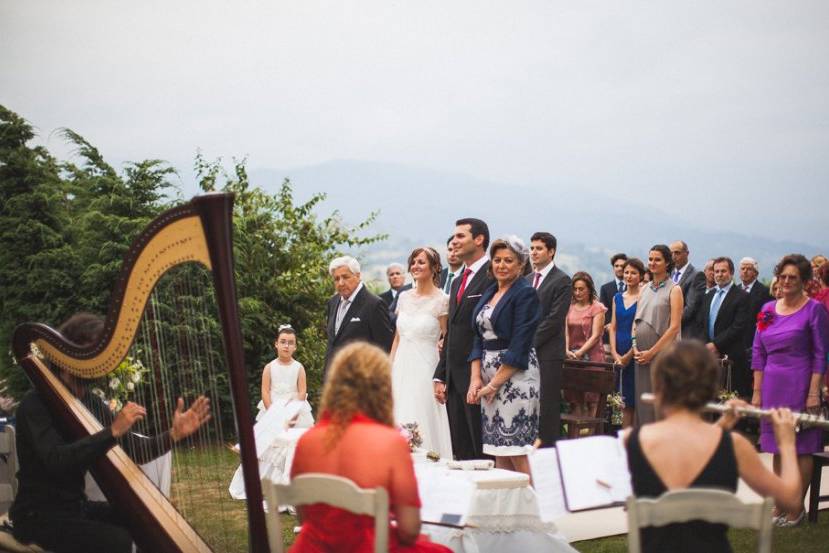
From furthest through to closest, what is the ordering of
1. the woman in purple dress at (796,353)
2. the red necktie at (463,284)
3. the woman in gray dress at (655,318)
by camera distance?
the woman in gray dress at (655,318) < the red necktie at (463,284) < the woman in purple dress at (796,353)

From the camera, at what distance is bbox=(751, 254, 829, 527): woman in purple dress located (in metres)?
5.82

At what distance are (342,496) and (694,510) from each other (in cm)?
104

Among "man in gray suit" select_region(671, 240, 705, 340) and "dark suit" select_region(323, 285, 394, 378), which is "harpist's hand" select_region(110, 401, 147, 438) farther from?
"man in gray suit" select_region(671, 240, 705, 340)

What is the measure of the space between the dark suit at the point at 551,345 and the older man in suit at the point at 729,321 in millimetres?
2800

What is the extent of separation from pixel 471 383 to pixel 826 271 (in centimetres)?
315

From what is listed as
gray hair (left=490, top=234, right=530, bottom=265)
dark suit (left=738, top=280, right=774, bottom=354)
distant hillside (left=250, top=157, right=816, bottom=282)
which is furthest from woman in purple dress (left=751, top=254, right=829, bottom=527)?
distant hillside (left=250, top=157, right=816, bottom=282)

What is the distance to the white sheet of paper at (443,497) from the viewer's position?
379 cm

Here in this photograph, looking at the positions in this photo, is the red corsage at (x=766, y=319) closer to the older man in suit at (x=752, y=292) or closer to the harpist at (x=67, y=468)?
the older man in suit at (x=752, y=292)

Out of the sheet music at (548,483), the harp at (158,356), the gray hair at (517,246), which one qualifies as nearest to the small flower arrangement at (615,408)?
the gray hair at (517,246)

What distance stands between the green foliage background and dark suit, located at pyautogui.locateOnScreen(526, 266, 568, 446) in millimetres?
4166

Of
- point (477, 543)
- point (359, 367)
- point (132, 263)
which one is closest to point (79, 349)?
point (132, 263)

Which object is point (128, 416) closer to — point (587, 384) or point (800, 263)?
point (800, 263)

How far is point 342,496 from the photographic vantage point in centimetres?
287

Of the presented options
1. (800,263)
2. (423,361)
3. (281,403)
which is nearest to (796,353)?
(800,263)
